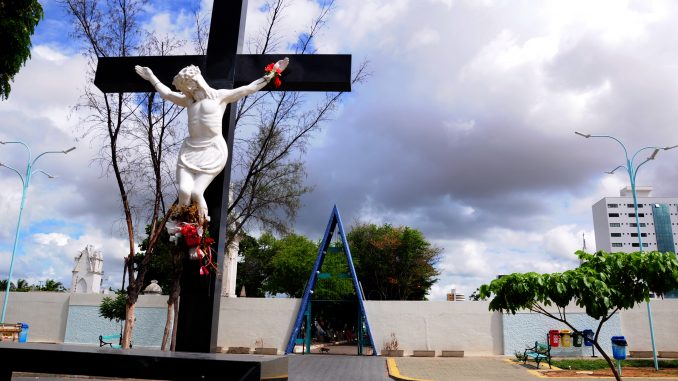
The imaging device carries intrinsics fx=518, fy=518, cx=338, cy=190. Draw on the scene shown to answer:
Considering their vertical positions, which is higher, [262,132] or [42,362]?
[262,132]

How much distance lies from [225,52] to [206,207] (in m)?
2.01

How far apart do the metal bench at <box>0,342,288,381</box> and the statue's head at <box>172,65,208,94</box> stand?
2.80 metres

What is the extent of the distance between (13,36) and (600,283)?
10826 mm

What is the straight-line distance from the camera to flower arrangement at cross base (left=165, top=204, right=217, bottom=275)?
5039 millimetres

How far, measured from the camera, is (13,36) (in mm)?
8930

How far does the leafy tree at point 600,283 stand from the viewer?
8.66m

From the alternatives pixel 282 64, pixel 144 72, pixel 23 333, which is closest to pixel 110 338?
pixel 23 333

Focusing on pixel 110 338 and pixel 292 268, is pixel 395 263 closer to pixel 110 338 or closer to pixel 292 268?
pixel 292 268

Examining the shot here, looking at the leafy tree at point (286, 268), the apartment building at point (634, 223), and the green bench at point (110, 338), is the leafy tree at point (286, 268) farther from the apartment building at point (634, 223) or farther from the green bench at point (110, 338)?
the apartment building at point (634, 223)

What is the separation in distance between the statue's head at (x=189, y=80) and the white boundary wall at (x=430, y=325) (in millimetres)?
17073

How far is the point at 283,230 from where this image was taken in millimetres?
14625

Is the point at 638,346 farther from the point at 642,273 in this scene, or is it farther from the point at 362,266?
the point at 362,266

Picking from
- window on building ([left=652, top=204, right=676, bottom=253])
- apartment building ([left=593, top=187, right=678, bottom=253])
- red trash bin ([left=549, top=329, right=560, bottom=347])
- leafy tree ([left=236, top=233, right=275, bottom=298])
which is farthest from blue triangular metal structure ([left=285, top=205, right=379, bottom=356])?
window on building ([left=652, top=204, right=676, bottom=253])

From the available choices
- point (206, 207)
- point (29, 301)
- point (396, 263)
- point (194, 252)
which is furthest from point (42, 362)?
point (396, 263)
